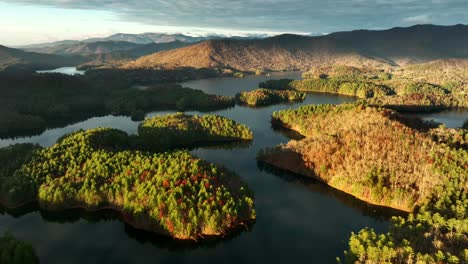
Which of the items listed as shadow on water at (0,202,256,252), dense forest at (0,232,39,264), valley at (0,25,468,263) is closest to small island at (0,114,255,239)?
valley at (0,25,468,263)

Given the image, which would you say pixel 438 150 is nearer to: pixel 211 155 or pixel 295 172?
pixel 295 172

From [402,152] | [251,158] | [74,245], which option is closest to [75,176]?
[74,245]

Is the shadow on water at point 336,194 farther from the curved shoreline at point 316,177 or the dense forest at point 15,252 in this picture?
the dense forest at point 15,252

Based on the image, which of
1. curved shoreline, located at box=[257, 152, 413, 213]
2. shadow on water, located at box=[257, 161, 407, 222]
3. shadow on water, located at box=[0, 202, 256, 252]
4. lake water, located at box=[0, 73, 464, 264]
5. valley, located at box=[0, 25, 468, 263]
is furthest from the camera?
curved shoreline, located at box=[257, 152, 413, 213]

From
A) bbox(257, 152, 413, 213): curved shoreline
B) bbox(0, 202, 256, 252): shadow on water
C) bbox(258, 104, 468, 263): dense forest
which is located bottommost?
bbox(0, 202, 256, 252): shadow on water

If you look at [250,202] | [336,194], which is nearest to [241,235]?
[250,202]

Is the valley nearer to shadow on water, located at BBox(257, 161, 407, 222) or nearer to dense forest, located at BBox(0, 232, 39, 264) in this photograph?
shadow on water, located at BBox(257, 161, 407, 222)

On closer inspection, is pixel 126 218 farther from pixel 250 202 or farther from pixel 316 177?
pixel 316 177
